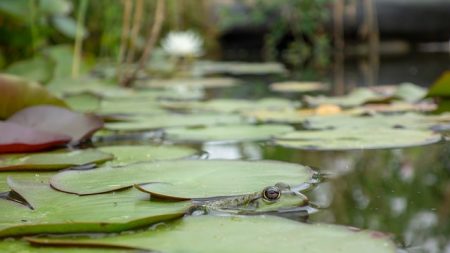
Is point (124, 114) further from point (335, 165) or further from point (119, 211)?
point (119, 211)

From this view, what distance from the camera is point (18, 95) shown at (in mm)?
1438

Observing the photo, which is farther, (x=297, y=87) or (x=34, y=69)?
(x=297, y=87)

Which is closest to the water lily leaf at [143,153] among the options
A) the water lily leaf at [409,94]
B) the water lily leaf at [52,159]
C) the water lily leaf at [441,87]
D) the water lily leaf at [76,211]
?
the water lily leaf at [52,159]

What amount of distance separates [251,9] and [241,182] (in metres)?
3.93

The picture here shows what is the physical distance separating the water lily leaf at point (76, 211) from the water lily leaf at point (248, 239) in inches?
0.5

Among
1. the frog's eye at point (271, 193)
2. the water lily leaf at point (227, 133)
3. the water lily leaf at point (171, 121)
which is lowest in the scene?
the frog's eye at point (271, 193)

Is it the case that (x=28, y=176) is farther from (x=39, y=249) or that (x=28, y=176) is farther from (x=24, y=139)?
(x=39, y=249)

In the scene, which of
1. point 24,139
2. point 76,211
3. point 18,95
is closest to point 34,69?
point 18,95

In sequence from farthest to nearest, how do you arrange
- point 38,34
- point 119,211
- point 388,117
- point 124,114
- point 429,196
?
point 38,34 → point 124,114 → point 388,117 → point 429,196 → point 119,211

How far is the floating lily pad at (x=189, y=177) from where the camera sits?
2.91ft

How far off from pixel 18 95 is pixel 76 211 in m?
0.70

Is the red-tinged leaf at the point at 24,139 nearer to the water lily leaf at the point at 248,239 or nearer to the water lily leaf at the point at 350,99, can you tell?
the water lily leaf at the point at 248,239

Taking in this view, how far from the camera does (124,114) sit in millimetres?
1771

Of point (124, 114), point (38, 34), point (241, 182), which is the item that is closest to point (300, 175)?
point (241, 182)
